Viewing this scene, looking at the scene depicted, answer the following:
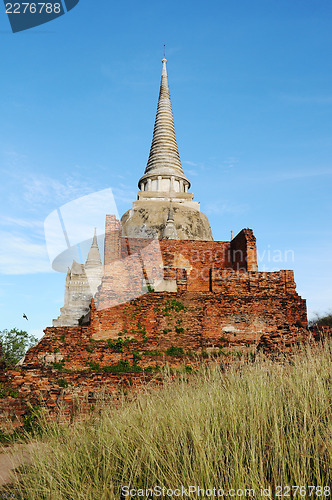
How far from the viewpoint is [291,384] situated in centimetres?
372

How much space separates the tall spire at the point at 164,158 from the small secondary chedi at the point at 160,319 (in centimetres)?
1404

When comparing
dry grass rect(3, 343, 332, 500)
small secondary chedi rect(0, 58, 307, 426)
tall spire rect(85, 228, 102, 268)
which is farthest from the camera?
tall spire rect(85, 228, 102, 268)

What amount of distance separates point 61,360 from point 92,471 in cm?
697

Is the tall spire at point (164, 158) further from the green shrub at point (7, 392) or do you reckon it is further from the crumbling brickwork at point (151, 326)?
the green shrub at point (7, 392)

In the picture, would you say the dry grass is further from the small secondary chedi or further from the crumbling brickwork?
the crumbling brickwork


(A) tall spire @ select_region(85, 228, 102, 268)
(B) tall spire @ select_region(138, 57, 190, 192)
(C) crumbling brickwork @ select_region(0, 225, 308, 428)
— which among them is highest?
(B) tall spire @ select_region(138, 57, 190, 192)

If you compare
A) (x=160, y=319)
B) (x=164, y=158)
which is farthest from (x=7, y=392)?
(x=164, y=158)

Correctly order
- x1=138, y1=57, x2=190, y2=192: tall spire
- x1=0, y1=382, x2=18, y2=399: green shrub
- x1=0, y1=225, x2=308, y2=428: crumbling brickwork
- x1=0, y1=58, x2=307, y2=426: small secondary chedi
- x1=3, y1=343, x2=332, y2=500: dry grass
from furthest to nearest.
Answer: x1=138, y1=57, x2=190, y2=192: tall spire → x1=0, y1=58, x2=307, y2=426: small secondary chedi → x1=0, y1=225, x2=308, y2=428: crumbling brickwork → x1=0, y1=382, x2=18, y2=399: green shrub → x1=3, y1=343, x2=332, y2=500: dry grass

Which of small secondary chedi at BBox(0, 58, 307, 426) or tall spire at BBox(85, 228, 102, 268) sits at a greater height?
tall spire at BBox(85, 228, 102, 268)

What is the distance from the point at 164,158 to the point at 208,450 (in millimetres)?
29192

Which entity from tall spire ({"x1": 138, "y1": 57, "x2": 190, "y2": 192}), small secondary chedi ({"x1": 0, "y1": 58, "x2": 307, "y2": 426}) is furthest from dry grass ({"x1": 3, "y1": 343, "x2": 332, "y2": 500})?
tall spire ({"x1": 138, "y1": 57, "x2": 190, "y2": 192})

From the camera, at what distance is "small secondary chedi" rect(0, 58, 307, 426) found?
8.34 m

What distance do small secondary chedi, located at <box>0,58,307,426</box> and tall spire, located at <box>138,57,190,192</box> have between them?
14.0 metres

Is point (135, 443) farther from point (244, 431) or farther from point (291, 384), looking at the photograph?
point (291, 384)
